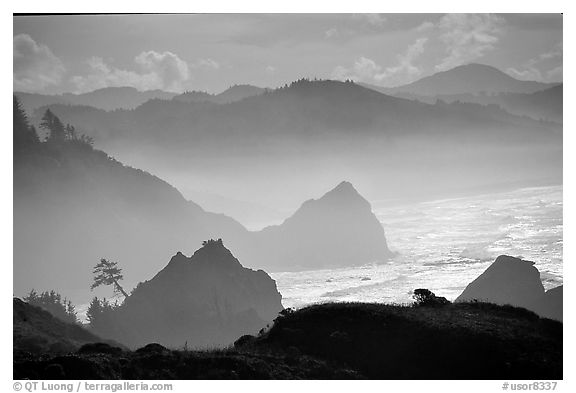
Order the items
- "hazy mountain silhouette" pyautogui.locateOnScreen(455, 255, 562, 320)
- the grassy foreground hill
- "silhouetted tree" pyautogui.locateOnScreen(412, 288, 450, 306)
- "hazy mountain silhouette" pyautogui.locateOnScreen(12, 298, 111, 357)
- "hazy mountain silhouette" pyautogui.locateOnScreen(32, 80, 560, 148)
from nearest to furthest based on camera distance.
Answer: the grassy foreground hill
"hazy mountain silhouette" pyautogui.locateOnScreen(12, 298, 111, 357)
"silhouetted tree" pyautogui.locateOnScreen(412, 288, 450, 306)
"hazy mountain silhouette" pyautogui.locateOnScreen(455, 255, 562, 320)
"hazy mountain silhouette" pyautogui.locateOnScreen(32, 80, 560, 148)

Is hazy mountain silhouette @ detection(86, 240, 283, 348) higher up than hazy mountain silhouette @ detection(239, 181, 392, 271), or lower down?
lower down

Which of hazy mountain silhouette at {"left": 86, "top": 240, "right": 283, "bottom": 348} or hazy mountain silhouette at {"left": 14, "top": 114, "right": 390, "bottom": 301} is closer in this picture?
hazy mountain silhouette at {"left": 14, "top": 114, "right": 390, "bottom": 301}

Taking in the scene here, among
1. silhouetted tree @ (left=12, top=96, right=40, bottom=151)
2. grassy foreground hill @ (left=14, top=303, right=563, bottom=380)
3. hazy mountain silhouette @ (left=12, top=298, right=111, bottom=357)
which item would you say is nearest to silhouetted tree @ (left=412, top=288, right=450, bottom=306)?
grassy foreground hill @ (left=14, top=303, right=563, bottom=380)

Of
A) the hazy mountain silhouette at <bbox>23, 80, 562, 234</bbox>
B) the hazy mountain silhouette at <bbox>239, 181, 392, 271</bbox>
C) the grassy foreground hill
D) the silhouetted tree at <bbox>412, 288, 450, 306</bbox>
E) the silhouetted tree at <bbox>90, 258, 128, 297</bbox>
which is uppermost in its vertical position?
the hazy mountain silhouette at <bbox>23, 80, 562, 234</bbox>

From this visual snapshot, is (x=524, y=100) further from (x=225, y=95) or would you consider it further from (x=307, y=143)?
(x=225, y=95)

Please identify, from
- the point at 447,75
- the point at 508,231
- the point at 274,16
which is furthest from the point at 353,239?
the point at 274,16

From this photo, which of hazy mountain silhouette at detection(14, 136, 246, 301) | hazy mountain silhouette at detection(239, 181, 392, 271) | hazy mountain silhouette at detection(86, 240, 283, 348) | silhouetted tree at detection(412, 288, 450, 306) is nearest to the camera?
silhouetted tree at detection(412, 288, 450, 306)

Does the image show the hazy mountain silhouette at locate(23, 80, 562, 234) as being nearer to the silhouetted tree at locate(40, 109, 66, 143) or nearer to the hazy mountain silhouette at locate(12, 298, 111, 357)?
the silhouetted tree at locate(40, 109, 66, 143)
